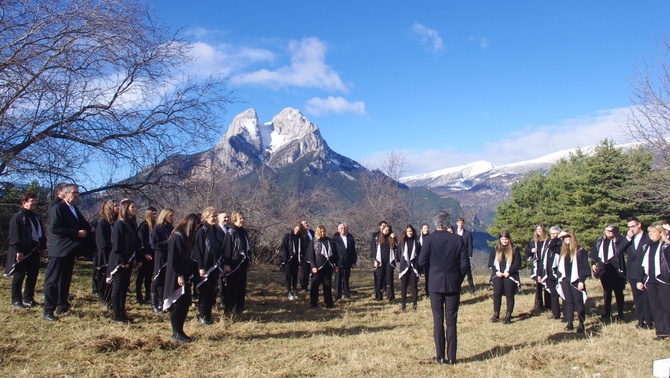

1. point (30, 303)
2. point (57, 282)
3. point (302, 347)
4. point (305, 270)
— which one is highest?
point (57, 282)

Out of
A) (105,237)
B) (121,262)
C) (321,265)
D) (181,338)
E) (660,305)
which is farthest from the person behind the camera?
(321,265)

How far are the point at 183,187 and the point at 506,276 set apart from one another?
722 cm

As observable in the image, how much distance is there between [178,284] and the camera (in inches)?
240

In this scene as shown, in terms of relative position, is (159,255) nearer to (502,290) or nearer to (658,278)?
(502,290)

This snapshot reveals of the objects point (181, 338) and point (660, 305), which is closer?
point (181, 338)

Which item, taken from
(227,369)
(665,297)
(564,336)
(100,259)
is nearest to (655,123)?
(665,297)

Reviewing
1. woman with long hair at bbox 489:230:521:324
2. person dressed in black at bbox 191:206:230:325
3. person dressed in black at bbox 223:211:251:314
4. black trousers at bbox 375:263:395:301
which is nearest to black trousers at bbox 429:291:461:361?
woman with long hair at bbox 489:230:521:324

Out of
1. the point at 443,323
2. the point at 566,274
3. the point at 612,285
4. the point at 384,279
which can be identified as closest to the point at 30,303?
the point at 443,323

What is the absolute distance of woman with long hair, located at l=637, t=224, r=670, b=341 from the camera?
7078mm

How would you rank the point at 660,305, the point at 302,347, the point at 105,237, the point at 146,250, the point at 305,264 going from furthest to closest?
the point at 305,264 → the point at 146,250 → the point at 105,237 → the point at 660,305 → the point at 302,347

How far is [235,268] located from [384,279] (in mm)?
4659

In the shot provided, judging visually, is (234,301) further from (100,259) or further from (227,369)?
(227,369)

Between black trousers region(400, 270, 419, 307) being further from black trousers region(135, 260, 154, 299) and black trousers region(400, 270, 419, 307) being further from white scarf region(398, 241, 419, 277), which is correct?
black trousers region(135, 260, 154, 299)

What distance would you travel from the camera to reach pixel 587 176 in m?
36.2
